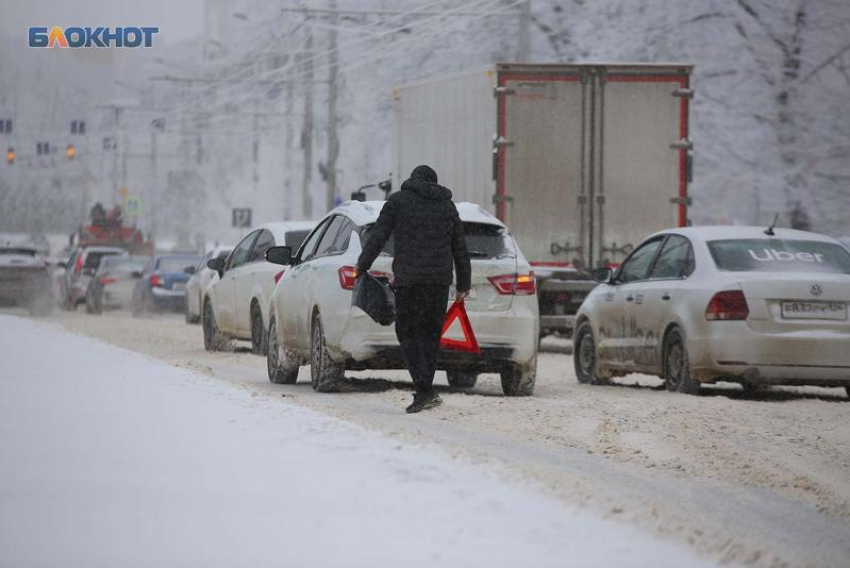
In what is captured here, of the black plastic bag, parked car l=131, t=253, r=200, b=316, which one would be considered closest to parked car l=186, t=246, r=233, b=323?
parked car l=131, t=253, r=200, b=316

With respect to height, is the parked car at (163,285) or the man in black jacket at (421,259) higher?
the man in black jacket at (421,259)

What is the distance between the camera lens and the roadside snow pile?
19.5 ft

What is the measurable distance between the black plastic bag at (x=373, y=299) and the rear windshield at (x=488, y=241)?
4.27 ft

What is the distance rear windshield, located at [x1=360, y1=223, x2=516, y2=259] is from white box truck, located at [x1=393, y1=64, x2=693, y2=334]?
7568 millimetres

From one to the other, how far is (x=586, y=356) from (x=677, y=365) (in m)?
2.23

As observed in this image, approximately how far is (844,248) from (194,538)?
1017 centimetres

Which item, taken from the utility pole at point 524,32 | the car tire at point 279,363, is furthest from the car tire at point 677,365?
the utility pole at point 524,32

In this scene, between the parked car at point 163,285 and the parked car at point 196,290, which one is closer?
the parked car at point 196,290

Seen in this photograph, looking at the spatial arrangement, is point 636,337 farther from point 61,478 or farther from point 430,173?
point 61,478

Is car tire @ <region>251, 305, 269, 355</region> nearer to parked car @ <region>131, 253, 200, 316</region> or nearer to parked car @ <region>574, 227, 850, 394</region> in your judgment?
parked car @ <region>574, 227, 850, 394</region>

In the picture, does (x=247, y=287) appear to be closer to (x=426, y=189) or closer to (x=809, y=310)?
(x=809, y=310)

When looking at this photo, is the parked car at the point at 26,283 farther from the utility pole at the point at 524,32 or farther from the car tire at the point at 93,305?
the utility pole at the point at 524,32

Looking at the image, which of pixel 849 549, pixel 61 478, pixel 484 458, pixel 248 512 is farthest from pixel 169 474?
pixel 849 549

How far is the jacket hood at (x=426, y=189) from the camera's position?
1238cm
